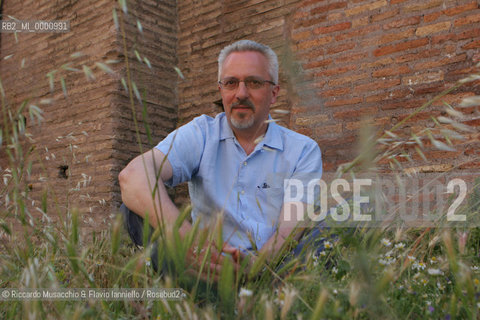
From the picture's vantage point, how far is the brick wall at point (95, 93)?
12.7 feet

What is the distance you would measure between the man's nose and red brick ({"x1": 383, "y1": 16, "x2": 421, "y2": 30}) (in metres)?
1.53

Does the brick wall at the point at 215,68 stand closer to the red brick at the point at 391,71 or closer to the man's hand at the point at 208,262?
the red brick at the point at 391,71

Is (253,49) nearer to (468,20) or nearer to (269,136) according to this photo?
(269,136)

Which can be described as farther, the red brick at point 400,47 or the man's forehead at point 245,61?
the red brick at point 400,47

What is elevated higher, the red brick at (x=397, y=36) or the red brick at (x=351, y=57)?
the red brick at (x=397, y=36)

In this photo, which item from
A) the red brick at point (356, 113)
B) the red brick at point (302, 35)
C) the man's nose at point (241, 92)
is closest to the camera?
the man's nose at point (241, 92)

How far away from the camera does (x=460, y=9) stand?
2.85 metres

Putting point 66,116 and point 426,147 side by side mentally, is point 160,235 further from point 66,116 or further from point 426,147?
point 66,116

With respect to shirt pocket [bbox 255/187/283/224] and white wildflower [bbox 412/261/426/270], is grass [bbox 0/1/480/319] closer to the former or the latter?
white wildflower [bbox 412/261/426/270]

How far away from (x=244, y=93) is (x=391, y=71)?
1.44 metres

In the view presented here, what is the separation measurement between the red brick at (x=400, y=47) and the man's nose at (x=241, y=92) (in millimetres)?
1450

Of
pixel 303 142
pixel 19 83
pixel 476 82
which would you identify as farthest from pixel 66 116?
pixel 476 82

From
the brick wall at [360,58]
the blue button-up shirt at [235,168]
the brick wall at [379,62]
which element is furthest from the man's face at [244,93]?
the brick wall at [379,62]

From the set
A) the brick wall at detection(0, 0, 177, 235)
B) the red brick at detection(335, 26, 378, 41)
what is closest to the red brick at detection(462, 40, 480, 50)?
the red brick at detection(335, 26, 378, 41)
